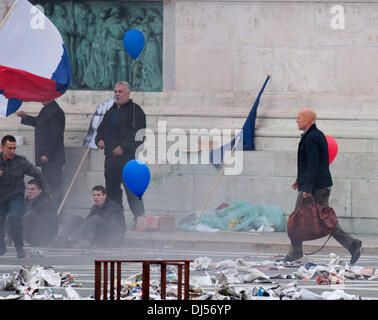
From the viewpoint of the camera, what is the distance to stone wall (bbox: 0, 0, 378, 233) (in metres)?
16.8

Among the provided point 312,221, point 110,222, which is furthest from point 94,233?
point 312,221

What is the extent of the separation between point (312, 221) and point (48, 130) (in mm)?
5293

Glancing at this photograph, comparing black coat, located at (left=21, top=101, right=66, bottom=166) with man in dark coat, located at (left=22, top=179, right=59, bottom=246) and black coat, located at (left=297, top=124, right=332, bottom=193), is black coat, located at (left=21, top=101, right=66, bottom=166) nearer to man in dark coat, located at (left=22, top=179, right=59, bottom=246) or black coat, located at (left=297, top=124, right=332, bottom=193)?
man in dark coat, located at (left=22, top=179, right=59, bottom=246)

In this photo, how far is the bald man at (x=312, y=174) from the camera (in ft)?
39.3

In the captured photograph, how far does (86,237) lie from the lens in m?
14.3

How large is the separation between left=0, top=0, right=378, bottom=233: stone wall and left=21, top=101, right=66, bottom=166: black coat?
1153 mm

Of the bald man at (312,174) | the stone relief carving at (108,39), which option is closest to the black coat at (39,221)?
the bald man at (312,174)

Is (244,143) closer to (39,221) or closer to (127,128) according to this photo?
(127,128)

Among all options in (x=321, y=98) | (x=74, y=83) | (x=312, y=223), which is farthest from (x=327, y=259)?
(x=74, y=83)

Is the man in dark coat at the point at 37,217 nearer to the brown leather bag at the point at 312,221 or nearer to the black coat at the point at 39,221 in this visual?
the black coat at the point at 39,221

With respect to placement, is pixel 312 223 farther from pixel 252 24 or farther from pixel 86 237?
pixel 252 24

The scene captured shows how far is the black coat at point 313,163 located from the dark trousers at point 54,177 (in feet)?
16.1

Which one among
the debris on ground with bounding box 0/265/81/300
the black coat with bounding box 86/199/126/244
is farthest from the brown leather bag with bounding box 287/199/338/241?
the black coat with bounding box 86/199/126/244

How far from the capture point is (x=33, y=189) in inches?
560
